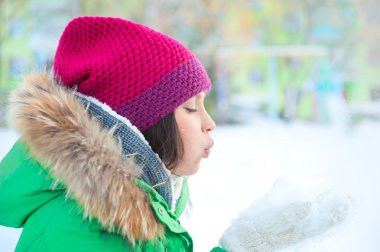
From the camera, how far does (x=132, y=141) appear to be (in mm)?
938

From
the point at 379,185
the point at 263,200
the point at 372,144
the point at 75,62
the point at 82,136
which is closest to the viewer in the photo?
the point at 82,136

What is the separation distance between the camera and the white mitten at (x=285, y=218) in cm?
103

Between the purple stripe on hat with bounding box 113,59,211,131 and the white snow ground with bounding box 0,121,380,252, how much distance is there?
36 cm

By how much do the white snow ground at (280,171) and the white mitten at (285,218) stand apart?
0.12 ft

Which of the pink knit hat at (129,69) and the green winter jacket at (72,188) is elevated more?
the pink knit hat at (129,69)

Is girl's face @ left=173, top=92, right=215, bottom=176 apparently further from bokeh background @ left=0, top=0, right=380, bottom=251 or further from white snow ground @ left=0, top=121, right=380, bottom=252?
bokeh background @ left=0, top=0, right=380, bottom=251

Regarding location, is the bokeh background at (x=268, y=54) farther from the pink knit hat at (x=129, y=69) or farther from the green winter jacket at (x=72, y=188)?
the green winter jacket at (x=72, y=188)

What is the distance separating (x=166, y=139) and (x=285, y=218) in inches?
12.8

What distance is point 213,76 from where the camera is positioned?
554cm

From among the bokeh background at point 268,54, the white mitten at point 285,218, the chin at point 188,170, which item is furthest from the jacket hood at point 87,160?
the bokeh background at point 268,54

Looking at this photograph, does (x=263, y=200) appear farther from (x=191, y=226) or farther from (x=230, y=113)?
(x=230, y=113)

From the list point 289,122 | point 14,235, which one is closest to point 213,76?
point 289,122

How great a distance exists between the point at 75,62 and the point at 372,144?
3.52 meters

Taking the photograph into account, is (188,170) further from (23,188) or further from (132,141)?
(23,188)
